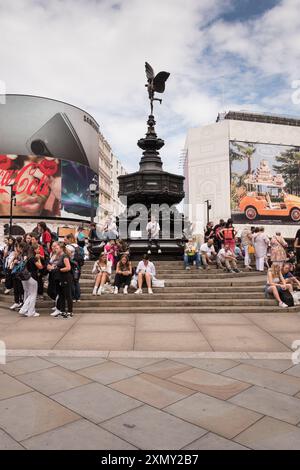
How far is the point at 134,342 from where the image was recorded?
5652mm

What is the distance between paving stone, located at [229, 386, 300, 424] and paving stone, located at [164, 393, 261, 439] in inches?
4.9

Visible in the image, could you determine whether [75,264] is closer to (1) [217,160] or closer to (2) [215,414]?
(2) [215,414]

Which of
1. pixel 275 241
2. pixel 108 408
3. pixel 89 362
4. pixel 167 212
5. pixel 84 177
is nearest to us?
pixel 108 408

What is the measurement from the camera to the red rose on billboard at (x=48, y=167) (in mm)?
48281

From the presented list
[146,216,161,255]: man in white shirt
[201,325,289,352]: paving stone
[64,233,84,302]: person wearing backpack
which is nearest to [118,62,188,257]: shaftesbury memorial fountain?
[146,216,161,255]: man in white shirt

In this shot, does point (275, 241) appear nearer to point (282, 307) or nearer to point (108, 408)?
point (282, 307)

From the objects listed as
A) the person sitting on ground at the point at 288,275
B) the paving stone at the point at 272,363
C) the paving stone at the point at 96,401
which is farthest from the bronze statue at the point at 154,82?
the paving stone at the point at 96,401

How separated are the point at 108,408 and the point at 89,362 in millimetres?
1463

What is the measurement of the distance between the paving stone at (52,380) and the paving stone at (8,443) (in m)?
0.89

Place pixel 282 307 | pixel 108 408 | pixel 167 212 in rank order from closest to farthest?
1. pixel 108 408
2. pixel 282 307
3. pixel 167 212

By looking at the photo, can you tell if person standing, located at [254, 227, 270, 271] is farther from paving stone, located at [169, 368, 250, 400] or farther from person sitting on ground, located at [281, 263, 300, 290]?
paving stone, located at [169, 368, 250, 400]

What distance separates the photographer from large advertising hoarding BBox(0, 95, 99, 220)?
154ft

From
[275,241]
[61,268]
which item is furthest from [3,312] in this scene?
[275,241]

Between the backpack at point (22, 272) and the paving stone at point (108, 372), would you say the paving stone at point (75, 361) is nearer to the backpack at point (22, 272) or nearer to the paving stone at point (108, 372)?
the paving stone at point (108, 372)
